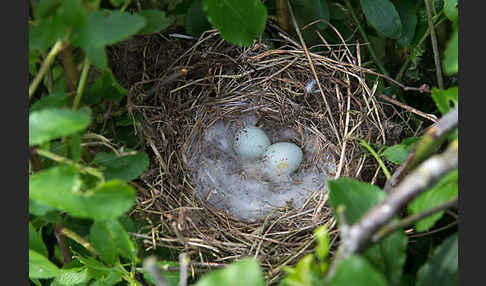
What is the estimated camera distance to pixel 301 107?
1.40m

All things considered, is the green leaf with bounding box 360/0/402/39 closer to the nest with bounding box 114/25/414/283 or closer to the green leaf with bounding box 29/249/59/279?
the nest with bounding box 114/25/414/283

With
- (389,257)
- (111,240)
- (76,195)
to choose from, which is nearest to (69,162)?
(76,195)

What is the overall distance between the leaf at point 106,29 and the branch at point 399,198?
43 cm

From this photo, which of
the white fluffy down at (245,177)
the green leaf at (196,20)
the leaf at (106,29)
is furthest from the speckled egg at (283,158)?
the leaf at (106,29)

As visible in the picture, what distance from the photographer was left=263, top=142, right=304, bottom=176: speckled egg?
1.43 meters

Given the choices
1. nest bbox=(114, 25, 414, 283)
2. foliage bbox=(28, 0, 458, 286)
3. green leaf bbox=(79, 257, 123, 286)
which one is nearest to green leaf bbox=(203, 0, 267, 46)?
foliage bbox=(28, 0, 458, 286)

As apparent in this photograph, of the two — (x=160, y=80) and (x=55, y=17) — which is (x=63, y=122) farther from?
(x=160, y=80)

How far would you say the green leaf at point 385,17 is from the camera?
1.16 m

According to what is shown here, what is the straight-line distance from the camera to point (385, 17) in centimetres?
117

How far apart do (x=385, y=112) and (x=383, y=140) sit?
0.38 feet

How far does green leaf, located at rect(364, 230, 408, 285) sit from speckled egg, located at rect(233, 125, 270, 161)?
76cm

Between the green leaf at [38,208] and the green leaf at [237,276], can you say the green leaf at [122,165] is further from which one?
the green leaf at [237,276]

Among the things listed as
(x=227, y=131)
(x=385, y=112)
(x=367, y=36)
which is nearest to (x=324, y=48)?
(x=367, y=36)

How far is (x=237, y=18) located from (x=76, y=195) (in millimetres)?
520
